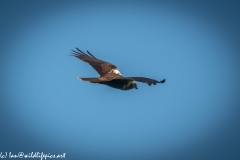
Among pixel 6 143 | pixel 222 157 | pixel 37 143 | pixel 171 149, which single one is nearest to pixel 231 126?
pixel 171 149

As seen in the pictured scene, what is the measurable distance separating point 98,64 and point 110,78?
2157mm

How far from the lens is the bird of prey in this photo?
62.8 ft

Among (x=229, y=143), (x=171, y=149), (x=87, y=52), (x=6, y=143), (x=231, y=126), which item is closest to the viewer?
(x=87, y=52)

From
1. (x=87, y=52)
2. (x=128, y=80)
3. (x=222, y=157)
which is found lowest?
(x=128, y=80)

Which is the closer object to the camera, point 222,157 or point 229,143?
point 222,157

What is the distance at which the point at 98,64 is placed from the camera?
71.9 ft

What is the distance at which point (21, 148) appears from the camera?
89.9 metres

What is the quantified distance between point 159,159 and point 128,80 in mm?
82195

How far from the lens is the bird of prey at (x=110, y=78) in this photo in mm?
19141

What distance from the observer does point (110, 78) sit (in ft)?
65.3

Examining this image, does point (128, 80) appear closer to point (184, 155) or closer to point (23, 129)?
point (184, 155)

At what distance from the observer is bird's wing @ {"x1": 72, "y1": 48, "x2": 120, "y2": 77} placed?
2148cm

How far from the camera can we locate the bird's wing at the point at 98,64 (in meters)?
21.5

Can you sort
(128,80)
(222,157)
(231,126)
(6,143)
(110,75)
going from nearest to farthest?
(128,80) → (110,75) → (6,143) → (222,157) → (231,126)
